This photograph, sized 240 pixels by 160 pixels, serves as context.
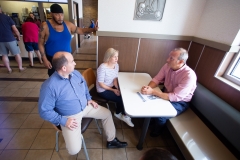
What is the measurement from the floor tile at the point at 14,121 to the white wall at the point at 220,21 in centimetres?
308

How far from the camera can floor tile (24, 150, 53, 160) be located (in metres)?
1.46

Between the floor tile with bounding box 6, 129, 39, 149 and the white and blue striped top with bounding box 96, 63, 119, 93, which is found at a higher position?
the white and blue striped top with bounding box 96, 63, 119, 93

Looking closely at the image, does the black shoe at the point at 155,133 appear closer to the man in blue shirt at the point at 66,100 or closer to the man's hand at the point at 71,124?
the man in blue shirt at the point at 66,100

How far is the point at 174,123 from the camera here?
1.52 meters

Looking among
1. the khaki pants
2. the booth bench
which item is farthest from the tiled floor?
the booth bench

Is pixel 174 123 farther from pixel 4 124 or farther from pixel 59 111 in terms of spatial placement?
pixel 4 124

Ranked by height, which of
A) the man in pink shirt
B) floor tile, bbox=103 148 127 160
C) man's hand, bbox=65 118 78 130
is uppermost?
the man in pink shirt

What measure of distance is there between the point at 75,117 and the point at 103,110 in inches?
14.3

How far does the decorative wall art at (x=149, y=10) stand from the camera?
5.93 feet

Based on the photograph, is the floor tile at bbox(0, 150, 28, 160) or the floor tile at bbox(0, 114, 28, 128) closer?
the floor tile at bbox(0, 150, 28, 160)

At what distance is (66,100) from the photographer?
4.11 feet

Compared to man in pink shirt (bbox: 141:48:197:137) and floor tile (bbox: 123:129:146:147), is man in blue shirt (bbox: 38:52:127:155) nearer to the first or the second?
floor tile (bbox: 123:129:146:147)

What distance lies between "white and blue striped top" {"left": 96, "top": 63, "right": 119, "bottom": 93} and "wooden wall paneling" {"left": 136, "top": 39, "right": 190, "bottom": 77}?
61 cm

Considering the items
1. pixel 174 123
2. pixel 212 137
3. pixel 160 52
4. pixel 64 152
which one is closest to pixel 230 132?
pixel 212 137
